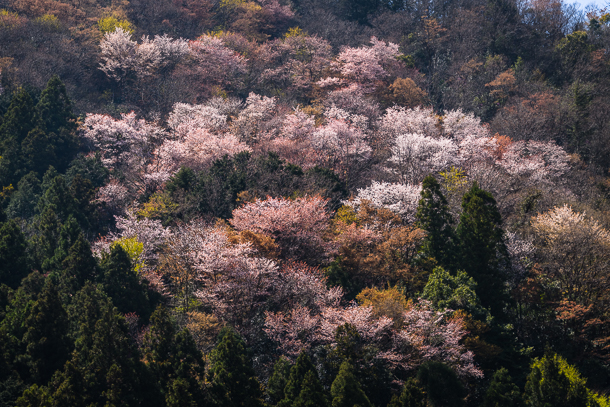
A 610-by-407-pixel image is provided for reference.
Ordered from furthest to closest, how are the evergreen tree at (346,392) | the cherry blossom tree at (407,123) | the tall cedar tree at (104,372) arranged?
the cherry blossom tree at (407,123) → the evergreen tree at (346,392) → the tall cedar tree at (104,372)

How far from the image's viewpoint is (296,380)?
62.4 feet

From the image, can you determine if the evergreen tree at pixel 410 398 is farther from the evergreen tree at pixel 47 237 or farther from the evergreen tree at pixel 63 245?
the evergreen tree at pixel 47 237

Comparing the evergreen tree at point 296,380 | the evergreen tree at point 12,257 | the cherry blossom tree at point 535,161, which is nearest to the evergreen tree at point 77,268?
the evergreen tree at point 12,257

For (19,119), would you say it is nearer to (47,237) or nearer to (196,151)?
(196,151)

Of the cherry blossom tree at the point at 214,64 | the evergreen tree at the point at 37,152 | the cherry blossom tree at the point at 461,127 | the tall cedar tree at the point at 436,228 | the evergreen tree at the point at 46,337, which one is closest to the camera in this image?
the evergreen tree at the point at 46,337

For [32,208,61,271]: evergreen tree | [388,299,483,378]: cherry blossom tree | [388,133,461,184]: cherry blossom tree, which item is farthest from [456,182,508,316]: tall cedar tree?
[32,208,61,271]: evergreen tree

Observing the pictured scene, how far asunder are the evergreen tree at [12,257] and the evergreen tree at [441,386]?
20875 millimetres

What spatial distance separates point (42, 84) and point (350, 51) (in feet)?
92.0

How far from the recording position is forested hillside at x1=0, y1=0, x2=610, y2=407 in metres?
20.5

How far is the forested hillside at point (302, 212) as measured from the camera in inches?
809

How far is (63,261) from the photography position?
26.3 m

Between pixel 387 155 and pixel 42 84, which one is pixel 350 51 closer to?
pixel 387 155

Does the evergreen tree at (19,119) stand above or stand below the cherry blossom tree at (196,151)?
below

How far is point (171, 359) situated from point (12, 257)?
13.0 meters
